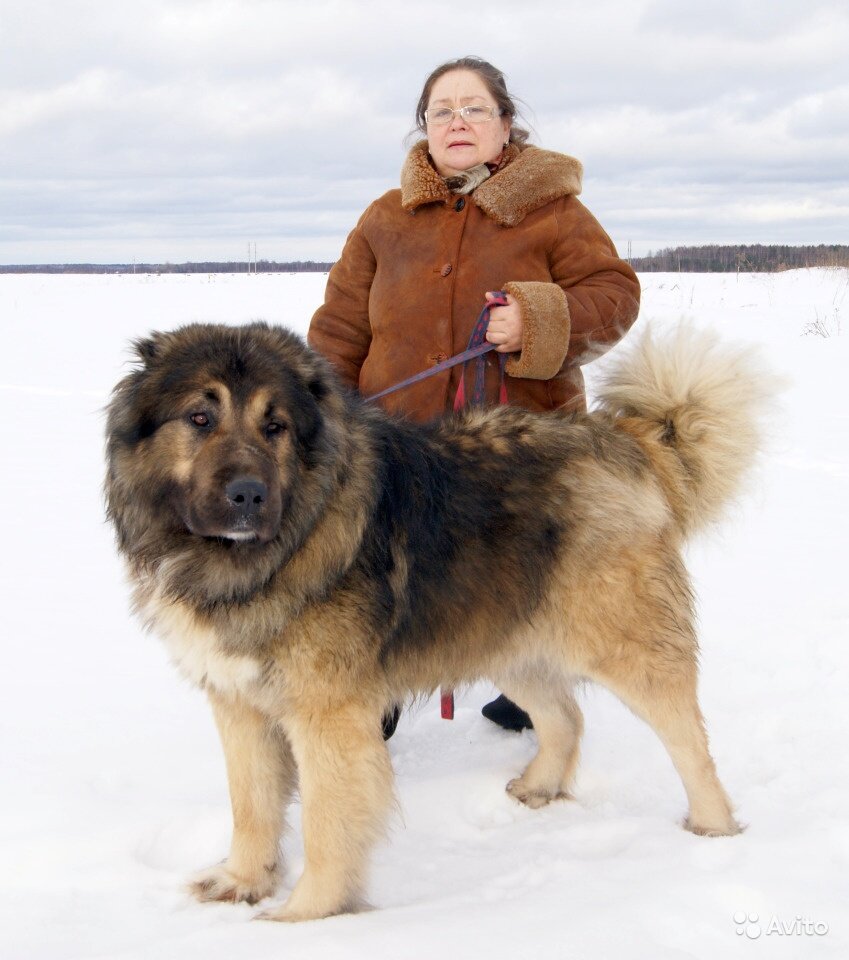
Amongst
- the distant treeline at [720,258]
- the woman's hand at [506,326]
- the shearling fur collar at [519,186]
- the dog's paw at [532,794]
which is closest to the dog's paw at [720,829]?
the dog's paw at [532,794]

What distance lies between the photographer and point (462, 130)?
3.46 metres

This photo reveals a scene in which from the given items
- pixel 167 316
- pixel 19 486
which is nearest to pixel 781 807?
pixel 19 486

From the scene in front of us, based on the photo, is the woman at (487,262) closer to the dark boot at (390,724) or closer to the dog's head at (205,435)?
the dog's head at (205,435)

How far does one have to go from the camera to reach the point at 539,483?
9.63 feet

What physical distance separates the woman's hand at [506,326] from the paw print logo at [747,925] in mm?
1900

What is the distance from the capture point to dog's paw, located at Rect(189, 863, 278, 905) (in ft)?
9.12

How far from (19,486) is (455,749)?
4698mm

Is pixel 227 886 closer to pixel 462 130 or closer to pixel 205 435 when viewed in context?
pixel 205 435

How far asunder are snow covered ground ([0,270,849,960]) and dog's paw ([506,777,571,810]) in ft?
0.12

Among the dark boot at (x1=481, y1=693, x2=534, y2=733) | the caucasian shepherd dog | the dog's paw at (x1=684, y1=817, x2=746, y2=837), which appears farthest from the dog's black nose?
the dark boot at (x1=481, y1=693, x2=534, y2=733)

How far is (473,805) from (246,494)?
1604mm

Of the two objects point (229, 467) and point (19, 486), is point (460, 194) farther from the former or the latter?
point (19, 486)

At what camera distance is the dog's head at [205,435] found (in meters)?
2.43

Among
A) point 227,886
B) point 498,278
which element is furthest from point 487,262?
point 227,886
